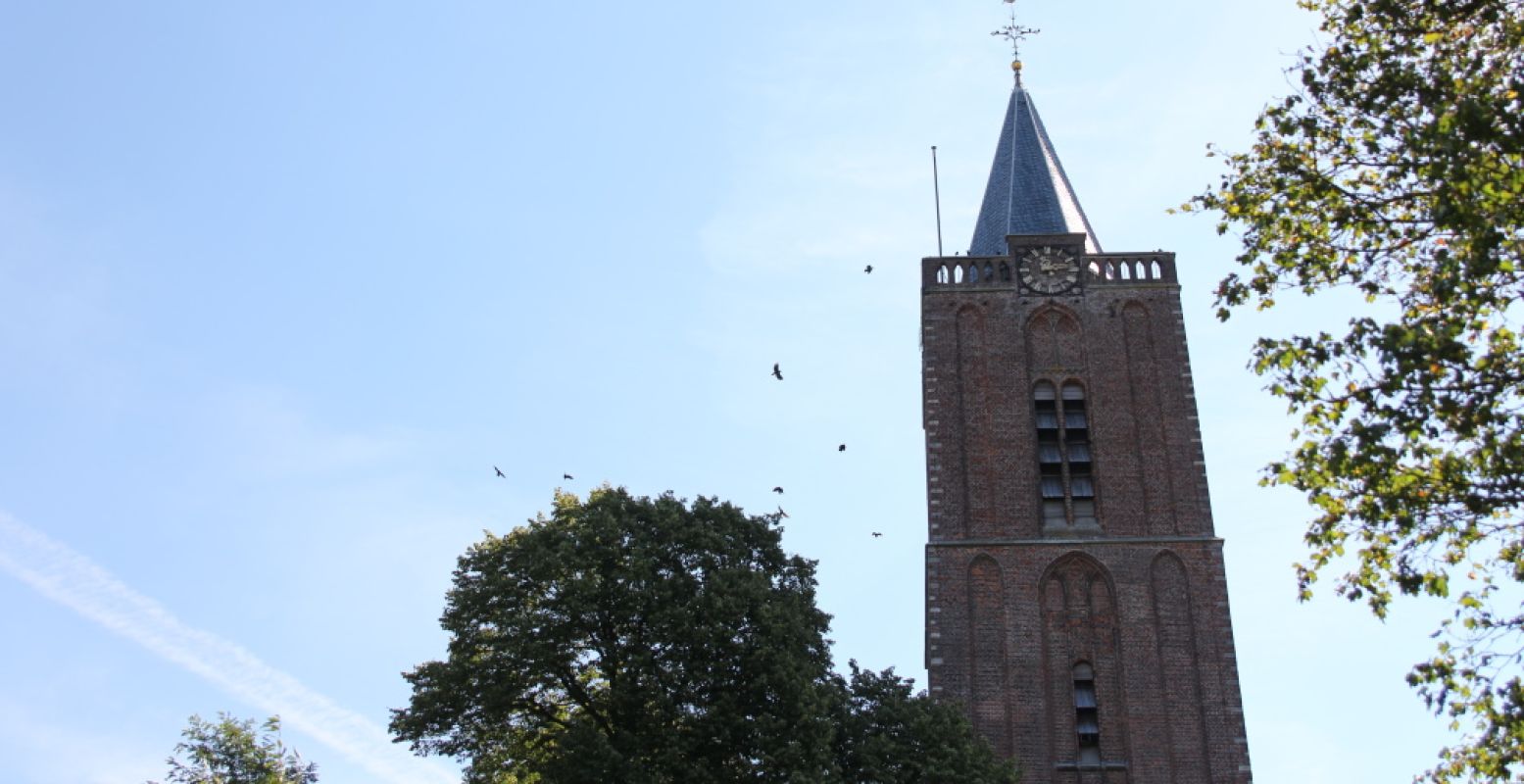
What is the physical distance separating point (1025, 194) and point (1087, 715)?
14.6 metres

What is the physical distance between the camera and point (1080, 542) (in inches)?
1435

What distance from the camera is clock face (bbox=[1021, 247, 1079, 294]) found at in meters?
40.5

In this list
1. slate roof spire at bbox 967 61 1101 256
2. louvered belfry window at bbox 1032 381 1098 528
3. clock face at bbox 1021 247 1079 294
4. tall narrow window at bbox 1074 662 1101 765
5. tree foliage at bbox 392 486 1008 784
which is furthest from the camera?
slate roof spire at bbox 967 61 1101 256

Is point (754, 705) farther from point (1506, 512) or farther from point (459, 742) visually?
point (1506, 512)

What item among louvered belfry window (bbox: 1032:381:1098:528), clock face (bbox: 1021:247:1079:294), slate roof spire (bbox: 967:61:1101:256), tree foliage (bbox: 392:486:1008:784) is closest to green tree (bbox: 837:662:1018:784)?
tree foliage (bbox: 392:486:1008:784)

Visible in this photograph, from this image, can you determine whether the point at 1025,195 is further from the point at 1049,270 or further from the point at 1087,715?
the point at 1087,715

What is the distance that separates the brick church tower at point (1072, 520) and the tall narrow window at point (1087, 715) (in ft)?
0.13

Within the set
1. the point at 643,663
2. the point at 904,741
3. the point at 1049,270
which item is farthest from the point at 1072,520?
the point at 643,663

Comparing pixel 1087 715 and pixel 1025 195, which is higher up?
pixel 1025 195

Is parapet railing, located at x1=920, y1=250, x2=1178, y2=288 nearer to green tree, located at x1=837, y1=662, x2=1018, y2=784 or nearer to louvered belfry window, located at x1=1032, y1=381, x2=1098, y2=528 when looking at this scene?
louvered belfry window, located at x1=1032, y1=381, x2=1098, y2=528

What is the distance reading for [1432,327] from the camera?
599 inches

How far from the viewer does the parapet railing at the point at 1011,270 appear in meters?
40.7

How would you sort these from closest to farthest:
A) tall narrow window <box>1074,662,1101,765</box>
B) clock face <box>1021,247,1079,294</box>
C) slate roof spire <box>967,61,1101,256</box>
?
tall narrow window <box>1074,662,1101,765</box> < clock face <box>1021,247,1079,294</box> < slate roof spire <box>967,61,1101,256</box>

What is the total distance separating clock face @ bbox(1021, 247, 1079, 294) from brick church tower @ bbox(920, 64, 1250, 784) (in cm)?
5
